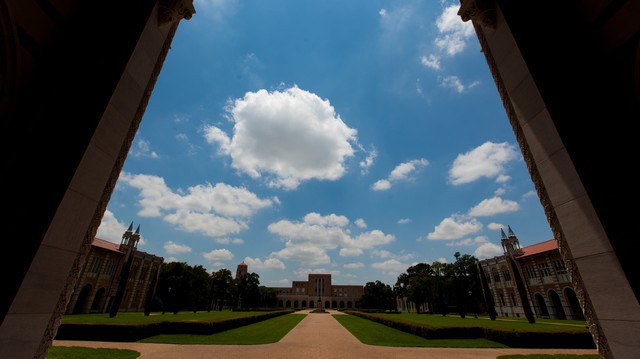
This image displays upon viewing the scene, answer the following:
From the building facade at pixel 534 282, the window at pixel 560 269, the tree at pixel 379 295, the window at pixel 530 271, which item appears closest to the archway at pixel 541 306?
the building facade at pixel 534 282

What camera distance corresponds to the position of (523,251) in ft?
142

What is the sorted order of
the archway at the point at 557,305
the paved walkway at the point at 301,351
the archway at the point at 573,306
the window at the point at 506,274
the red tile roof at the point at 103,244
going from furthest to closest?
the window at the point at 506,274, the red tile roof at the point at 103,244, the archway at the point at 557,305, the archway at the point at 573,306, the paved walkway at the point at 301,351

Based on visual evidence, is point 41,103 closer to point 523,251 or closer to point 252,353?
point 252,353

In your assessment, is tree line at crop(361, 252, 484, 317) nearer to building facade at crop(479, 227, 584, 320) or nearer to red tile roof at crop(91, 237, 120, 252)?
building facade at crop(479, 227, 584, 320)

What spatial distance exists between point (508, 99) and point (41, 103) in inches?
353

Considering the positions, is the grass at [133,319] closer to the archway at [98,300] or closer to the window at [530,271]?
the archway at [98,300]

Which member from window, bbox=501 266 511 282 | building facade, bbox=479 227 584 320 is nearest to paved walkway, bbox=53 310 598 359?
building facade, bbox=479 227 584 320

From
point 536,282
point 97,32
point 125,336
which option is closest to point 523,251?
point 536,282

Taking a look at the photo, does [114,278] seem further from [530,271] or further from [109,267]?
[530,271]

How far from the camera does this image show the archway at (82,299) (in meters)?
34.3

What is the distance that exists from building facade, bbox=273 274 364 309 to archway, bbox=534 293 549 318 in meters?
78.8

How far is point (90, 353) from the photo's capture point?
1001cm

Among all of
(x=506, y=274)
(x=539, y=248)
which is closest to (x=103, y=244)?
(x=506, y=274)

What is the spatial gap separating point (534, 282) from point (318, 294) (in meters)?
86.7
